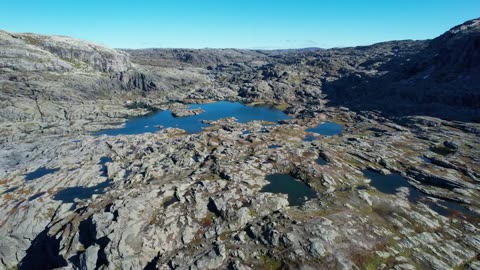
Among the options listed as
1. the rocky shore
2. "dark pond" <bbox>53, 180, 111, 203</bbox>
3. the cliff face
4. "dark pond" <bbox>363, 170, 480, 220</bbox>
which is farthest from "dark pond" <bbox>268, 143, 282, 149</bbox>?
the cliff face

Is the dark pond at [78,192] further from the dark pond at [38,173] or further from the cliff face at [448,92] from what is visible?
the cliff face at [448,92]

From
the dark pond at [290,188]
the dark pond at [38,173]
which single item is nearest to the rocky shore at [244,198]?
the dark pond at [38,173]

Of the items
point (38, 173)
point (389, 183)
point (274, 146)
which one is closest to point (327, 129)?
point (274, 146)

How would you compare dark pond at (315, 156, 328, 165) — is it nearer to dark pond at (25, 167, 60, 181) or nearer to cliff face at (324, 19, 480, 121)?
cliff face at (324, 19, 480, 121)

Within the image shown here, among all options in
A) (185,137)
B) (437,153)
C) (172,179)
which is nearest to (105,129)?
(185,137)

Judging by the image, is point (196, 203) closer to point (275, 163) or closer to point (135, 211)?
point (135, 211)
